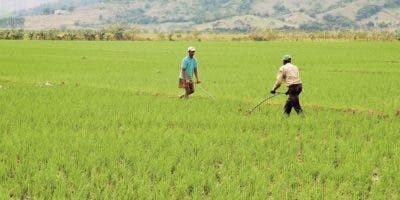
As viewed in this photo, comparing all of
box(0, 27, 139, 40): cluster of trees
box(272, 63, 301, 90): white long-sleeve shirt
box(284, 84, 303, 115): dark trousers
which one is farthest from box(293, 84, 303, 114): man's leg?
box(0, 27, 139, 40): cluster of trees

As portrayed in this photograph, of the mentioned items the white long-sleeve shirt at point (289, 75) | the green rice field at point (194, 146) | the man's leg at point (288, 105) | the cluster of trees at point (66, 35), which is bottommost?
the green rice field at point (194, 146)

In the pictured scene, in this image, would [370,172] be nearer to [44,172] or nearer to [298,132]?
[298,132]

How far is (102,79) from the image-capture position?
1883 centimetres

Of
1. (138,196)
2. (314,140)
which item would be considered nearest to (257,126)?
(314,140)

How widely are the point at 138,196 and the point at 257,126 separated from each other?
14.7 feet

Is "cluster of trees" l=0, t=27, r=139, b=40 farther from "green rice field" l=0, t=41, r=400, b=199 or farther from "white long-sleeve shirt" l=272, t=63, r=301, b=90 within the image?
"white long-sleeve shirt" l=272, t=63, r=301, b=90

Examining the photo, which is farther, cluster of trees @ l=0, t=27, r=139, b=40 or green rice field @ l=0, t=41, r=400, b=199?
cluster of trees @ l=0, t=27, r=139, b=40

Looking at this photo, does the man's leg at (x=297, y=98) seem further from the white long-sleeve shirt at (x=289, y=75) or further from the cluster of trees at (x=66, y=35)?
the cluster of trees at (x=66, y=35)

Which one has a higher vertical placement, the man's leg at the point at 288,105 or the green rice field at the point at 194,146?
the man's leg at the point at 288,105

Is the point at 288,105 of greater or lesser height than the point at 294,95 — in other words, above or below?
below

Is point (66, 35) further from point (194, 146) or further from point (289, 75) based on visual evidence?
point (194, 146)

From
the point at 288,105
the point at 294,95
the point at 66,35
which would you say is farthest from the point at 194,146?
the point at 66,35

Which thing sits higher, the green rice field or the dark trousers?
the dark trousers

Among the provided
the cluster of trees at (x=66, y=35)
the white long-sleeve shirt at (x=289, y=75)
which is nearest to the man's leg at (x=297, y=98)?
the white long-sleeve shirt at (x=289, y=75)
